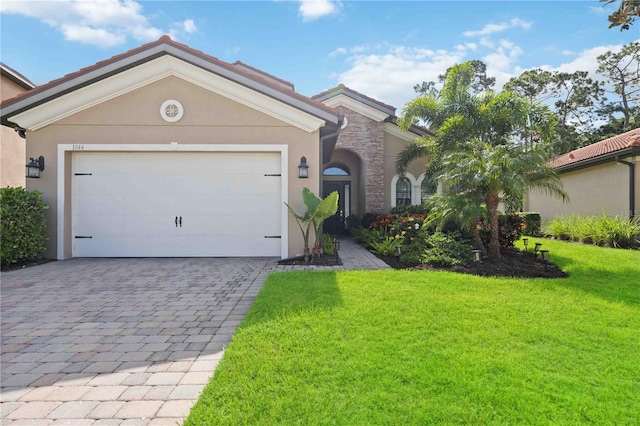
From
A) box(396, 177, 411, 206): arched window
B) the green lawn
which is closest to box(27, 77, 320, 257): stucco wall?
the green lawn

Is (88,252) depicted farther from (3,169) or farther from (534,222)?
(534,222)

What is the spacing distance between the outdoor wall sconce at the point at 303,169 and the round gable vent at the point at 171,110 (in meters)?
3.28

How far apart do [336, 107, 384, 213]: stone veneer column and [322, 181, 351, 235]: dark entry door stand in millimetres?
1846

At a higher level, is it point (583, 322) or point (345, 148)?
point (345, 148)

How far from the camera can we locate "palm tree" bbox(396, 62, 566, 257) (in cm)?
749

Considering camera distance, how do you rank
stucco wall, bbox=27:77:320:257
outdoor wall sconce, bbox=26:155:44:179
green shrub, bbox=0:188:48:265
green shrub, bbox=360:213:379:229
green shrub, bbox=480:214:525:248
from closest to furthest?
1. green shrub, bbox=0:188:48:265
2. outdoor wall sconce, bbox=26:155:44:179
3. stucco wall, bbox=27:77:320:257
4. green shrub, bbox=480:214:525:248
5. green shrub, bbox=360:213:379:229

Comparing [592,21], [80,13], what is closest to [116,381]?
[80,13]

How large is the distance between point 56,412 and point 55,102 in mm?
8399

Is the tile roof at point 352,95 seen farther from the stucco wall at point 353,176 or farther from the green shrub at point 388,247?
the green shrub at point 388,247

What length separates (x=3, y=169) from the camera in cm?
1151

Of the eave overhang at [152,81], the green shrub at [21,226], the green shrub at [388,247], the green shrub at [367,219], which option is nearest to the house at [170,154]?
the eave overhang at [152,81]

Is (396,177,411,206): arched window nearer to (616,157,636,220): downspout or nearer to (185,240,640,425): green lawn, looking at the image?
(616,157,636,220): downspout

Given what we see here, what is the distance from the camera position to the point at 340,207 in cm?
1620

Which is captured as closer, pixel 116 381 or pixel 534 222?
pixel 116 381
